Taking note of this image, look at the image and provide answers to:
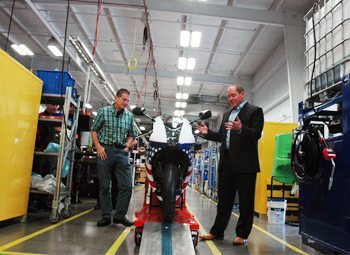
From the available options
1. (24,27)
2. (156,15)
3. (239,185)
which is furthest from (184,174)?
(24,27)

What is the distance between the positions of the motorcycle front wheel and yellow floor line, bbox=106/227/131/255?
52cm

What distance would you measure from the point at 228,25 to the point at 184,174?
23.7ft

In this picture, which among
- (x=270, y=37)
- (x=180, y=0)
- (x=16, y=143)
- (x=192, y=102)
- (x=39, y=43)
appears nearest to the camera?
(x=16, y=143)

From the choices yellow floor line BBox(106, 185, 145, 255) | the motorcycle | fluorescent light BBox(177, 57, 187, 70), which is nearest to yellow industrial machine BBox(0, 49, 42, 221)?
yellow floor line BBox(106, 185, 145, 255)

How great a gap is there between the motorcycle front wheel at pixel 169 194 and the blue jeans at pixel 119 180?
114 cm

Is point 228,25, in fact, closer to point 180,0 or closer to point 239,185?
point 180,0

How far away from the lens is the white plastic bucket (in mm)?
5559

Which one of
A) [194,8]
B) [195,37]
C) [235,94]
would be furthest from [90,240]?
[195,37]

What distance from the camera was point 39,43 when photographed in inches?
466

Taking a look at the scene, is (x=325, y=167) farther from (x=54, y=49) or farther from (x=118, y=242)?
(x=54, y=49)

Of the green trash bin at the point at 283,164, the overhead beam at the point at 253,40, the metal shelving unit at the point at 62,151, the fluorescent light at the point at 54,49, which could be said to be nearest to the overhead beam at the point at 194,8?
the overhead beam at the point at 253,40

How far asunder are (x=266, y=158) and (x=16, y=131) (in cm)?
459

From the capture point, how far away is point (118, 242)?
325cm

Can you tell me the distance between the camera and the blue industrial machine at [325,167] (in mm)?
2826
